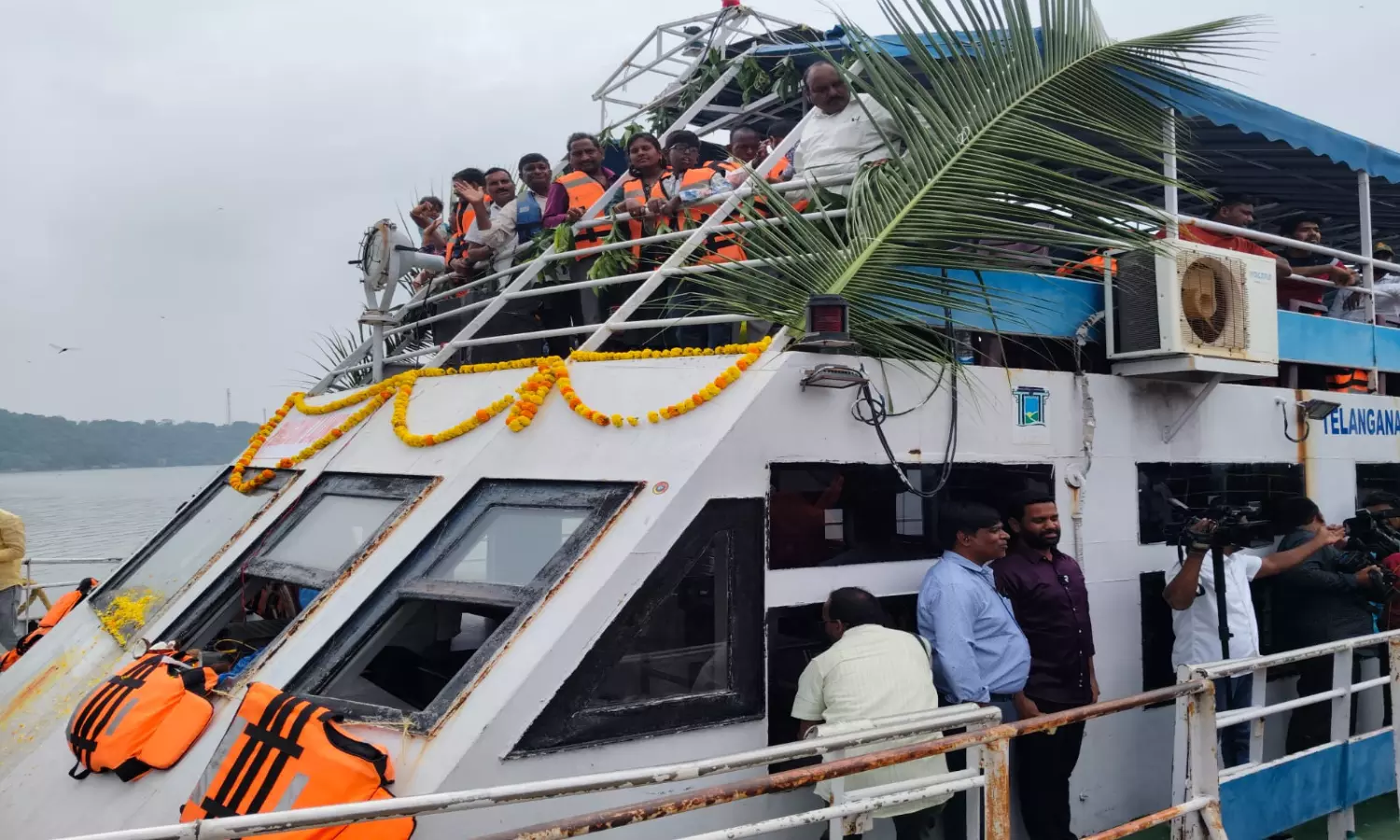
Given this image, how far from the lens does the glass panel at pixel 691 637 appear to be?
3.42 m

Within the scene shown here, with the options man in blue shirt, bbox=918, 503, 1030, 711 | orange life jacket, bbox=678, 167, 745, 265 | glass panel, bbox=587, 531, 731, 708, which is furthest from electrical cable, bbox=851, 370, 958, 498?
orange life jacket, bbox=678, 167, 745, 265

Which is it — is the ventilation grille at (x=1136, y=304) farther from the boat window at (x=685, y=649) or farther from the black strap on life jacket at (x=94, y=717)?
the black strap on life jacket at (x=94, y=717)

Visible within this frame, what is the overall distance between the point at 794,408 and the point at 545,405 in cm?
106

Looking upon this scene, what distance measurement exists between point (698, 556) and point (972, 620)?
3.79ft

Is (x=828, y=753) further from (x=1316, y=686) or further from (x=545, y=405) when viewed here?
(x=1316, y=686)

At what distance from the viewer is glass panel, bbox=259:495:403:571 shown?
435cm

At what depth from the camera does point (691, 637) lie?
352 centimetres

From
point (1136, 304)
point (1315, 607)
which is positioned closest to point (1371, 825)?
point (1315, 607)

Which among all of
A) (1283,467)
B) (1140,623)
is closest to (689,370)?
(1140,623)

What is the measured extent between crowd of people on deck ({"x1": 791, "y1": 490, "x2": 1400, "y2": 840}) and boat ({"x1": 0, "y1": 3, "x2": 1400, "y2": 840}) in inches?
5.3

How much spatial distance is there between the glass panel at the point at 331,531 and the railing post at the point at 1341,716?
428 centimetres

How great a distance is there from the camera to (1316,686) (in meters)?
5.61

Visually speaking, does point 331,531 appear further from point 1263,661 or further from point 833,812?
point 1263,661

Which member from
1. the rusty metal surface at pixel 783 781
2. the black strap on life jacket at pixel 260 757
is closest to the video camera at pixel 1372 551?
the rusty metal surface at pixel 783 781
